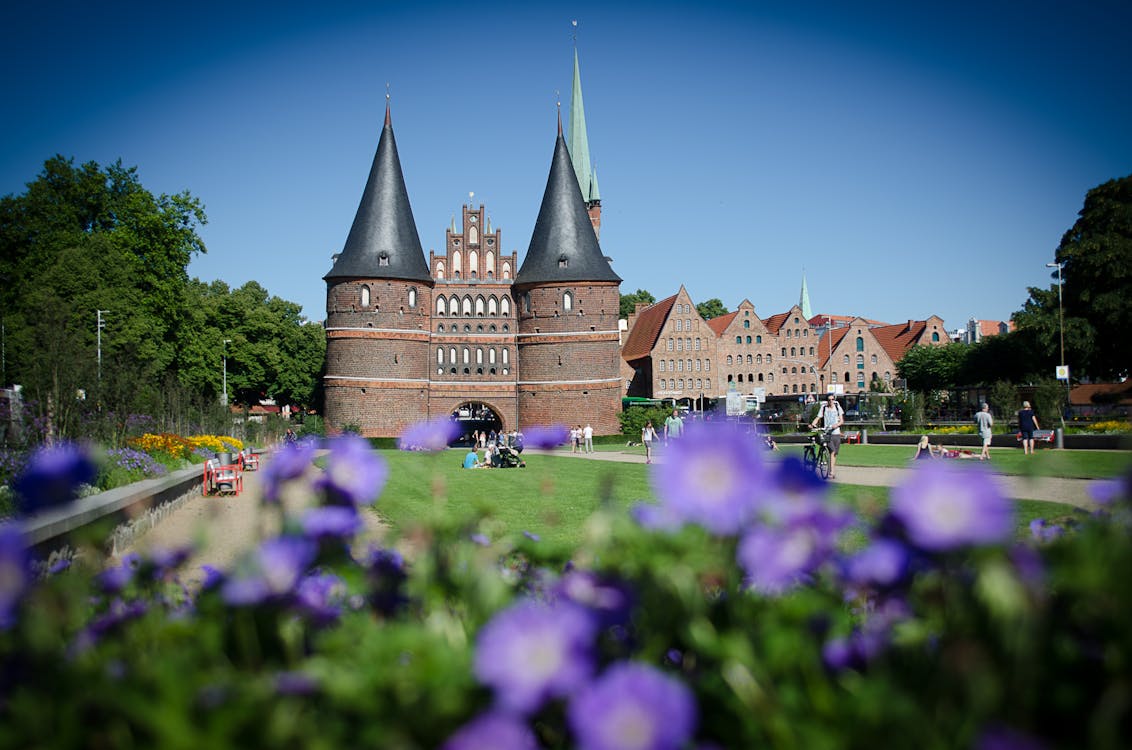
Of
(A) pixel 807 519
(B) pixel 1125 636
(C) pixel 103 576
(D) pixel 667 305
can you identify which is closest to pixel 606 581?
(A) pixel 807 519

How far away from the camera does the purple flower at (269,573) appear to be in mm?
1875

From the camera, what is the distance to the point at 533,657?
1503mm

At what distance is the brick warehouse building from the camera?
5194cm

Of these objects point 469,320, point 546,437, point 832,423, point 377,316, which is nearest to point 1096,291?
point 832,423

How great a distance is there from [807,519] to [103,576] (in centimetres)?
183

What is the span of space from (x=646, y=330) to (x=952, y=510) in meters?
80.0

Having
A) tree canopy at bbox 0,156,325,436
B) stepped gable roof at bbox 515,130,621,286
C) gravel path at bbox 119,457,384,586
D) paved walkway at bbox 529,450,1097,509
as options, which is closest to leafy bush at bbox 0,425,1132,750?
gravel path at bbox 119,457,384,586

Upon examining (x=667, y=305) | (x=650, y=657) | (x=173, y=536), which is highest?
(x=667, y=305)

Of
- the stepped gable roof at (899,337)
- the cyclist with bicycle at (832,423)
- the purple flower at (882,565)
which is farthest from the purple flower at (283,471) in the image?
the stepped gable roof at (899,337)

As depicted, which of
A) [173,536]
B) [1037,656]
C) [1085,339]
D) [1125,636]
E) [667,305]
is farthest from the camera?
[667,305]

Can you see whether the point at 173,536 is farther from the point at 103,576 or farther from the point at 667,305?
the point at 667,305

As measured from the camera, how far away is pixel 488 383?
5550cm

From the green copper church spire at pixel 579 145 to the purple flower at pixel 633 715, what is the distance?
7863 cm

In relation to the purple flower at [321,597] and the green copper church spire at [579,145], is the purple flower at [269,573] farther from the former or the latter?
the green copper church spire at [579,145]
